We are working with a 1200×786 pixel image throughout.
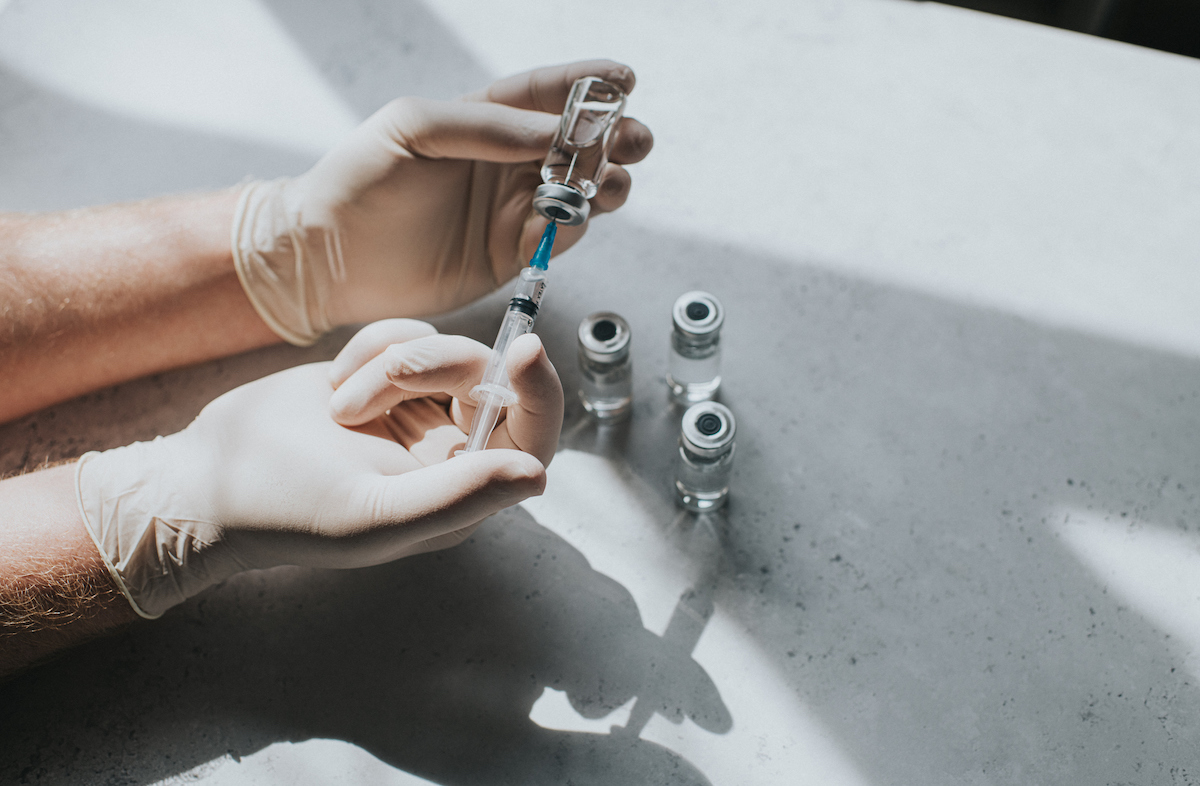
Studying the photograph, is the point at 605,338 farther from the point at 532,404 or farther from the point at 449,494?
the point at 449,494

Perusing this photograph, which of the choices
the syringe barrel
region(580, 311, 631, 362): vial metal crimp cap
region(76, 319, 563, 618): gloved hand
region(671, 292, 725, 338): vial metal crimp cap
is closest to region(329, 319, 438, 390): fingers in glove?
region(76, 319, 563, 618): gloved hand

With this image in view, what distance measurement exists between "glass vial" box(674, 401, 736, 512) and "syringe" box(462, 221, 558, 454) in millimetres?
305

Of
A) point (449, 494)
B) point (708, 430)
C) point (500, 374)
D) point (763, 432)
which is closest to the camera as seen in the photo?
A: point (449, 494)

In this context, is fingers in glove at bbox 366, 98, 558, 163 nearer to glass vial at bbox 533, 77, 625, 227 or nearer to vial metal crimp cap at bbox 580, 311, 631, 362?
glass vial at bbox 533, 77, 625, 227

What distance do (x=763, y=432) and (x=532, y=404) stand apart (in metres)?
Answer: 0.54

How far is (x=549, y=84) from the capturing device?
1273 mm

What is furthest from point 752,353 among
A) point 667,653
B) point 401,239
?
point 401,239

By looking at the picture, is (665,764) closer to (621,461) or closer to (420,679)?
(420,679)

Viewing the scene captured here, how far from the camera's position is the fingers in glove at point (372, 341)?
1.14 metres

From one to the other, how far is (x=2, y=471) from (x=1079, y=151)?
2338mm

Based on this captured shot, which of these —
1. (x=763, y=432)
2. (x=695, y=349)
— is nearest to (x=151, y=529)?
(x=695, y=349)

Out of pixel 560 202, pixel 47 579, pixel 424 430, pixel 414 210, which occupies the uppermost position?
pixel 560 202

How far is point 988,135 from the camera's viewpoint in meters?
1.64

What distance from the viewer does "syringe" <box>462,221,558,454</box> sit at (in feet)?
3.36
